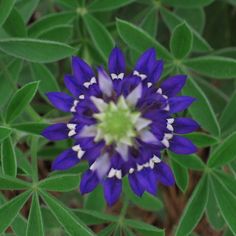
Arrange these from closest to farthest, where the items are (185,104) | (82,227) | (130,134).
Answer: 1. (130,134)
2. (185,104)
3. (82,227)

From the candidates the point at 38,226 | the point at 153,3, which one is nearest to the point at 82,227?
the point at 38,226

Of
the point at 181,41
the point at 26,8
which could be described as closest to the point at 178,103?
the point at 181,41

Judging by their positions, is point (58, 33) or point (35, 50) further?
point (58, 33)

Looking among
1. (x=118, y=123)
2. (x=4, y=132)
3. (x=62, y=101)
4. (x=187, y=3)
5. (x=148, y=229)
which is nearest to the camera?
(x=118, y=123)

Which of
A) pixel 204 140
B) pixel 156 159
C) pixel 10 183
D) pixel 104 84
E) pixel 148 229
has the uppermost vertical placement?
pixel 104 84

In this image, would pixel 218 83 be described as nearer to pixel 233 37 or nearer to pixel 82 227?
pixel 233 37

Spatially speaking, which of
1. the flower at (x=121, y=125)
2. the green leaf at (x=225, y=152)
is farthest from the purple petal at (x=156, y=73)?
the green leaf at (x=225, y=152)

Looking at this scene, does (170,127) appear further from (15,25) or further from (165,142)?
(15,25)
